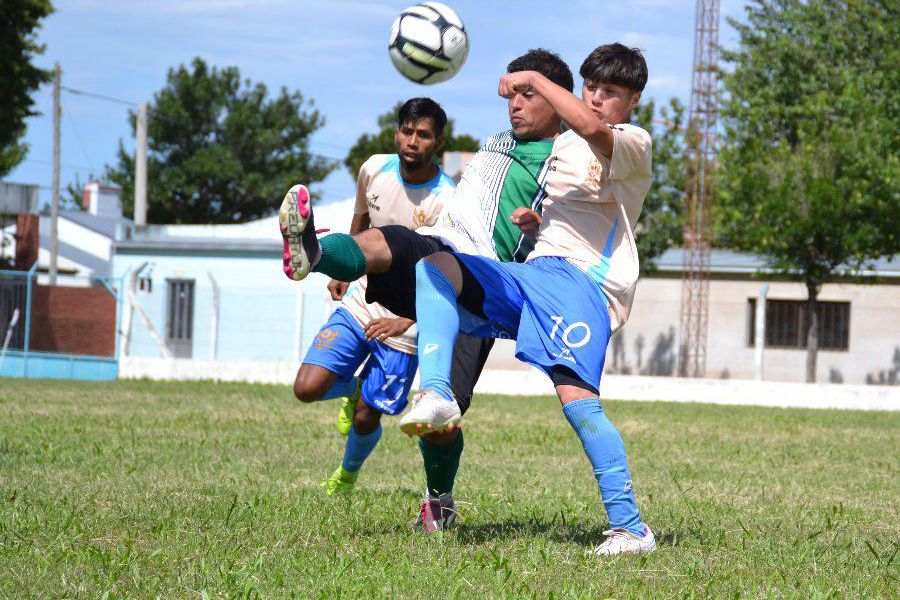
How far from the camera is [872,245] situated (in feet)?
86.9

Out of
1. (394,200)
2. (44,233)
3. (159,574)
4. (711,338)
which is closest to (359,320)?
(394,200)

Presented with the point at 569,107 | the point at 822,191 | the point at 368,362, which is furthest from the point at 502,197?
the point at 822,191

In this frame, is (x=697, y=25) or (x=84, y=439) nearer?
(x=84, y=439)

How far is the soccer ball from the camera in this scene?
5.91m

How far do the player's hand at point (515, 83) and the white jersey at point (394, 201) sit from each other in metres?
2.02

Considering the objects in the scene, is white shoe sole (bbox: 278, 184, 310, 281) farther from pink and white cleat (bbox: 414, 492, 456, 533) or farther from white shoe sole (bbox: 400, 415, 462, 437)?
pink and white cleat (bbox: 414, 492, 456, 533)

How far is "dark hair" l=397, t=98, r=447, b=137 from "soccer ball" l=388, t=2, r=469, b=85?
37 centimetres

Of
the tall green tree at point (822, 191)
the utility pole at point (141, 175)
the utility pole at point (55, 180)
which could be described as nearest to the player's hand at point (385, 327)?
the tall green tree at point (822, 191)

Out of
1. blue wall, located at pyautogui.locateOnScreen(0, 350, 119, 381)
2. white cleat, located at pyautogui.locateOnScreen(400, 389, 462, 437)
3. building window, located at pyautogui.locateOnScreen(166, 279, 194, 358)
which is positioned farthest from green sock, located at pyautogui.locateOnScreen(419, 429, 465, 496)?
building window, located at pyautogui.locateOnScreen(166, 279, 194, 358)

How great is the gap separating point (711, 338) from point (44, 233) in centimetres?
Result: 2958

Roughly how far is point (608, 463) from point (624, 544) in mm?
322

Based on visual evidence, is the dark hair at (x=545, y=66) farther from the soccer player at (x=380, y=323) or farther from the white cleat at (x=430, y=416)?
the white cleat at (x=430, y=416)

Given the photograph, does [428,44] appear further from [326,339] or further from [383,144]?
[383,144]

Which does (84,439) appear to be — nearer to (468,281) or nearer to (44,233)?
(468,281)
